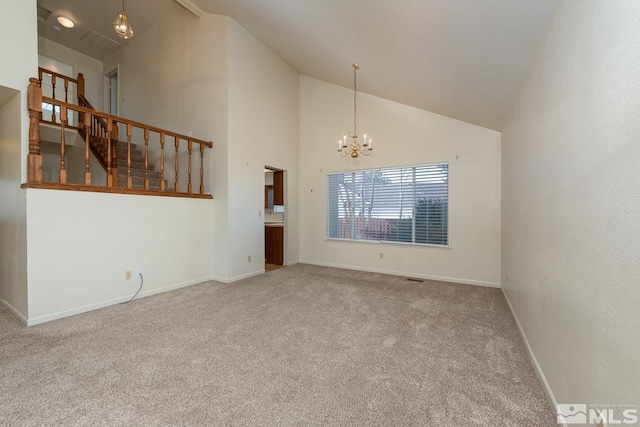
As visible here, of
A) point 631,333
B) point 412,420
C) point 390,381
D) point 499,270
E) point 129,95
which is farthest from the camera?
point 129,95

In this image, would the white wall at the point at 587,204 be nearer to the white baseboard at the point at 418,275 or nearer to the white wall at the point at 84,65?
the white baseboard at the point at 418,275

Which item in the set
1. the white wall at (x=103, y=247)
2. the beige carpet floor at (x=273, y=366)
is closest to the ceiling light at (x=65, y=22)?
the white wall at (x=103, y=247)

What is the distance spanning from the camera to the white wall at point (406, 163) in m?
4.21

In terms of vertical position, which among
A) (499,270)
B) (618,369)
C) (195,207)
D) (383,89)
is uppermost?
(383,89)

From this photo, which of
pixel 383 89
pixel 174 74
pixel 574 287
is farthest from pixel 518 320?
pixel 174 74

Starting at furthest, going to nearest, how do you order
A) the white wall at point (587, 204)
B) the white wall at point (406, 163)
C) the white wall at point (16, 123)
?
the white wall at point (406, 163)
the white wall at point (16, 123)
the white wall at point (587, 204)

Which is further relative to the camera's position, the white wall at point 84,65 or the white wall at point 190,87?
the white wall at point 84,65

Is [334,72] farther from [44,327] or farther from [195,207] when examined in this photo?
[44,327]

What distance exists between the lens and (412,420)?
1476mm

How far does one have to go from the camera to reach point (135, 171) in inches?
199

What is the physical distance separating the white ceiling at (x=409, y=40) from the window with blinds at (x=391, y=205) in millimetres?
1177

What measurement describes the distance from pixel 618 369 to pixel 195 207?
4597 mm

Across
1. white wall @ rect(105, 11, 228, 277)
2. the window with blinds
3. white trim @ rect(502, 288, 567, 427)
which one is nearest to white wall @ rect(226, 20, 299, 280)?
white wall @ rect(105, 11, 228, 277)

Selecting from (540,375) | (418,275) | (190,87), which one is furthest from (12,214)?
(418,275)
